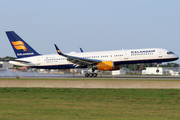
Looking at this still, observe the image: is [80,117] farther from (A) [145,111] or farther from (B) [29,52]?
(B) [29,52]

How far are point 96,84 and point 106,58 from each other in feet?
68.9

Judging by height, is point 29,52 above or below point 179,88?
above

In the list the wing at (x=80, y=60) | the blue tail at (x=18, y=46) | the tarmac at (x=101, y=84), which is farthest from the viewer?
the blue tail at (x=18, y=46)

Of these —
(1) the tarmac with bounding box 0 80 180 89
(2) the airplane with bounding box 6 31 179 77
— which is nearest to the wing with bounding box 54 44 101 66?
(2) the airplane with bounding box 6 31 179 77

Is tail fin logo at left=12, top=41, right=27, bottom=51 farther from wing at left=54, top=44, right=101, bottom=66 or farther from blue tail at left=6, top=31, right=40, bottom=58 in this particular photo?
wing at left=54, top=44, right=101, bottom=66

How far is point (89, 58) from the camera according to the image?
48125mm

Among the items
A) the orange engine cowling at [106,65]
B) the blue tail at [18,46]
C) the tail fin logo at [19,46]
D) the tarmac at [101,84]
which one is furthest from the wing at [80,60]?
the tarmac at [101,84]

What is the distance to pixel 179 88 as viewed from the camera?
1001 inches

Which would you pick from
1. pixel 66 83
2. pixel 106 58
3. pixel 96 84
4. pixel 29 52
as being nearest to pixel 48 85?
pixel 66 83

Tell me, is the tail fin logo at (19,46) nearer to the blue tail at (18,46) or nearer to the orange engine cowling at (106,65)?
the blue tail at (18,46)

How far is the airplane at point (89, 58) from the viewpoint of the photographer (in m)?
45.0

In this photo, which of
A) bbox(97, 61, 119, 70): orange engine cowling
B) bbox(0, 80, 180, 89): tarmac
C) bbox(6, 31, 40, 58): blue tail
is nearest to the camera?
bbox(0, 80, 180, 89): tarmac

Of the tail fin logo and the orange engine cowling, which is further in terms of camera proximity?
the tail fin logo

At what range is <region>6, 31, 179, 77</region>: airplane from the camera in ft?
148
